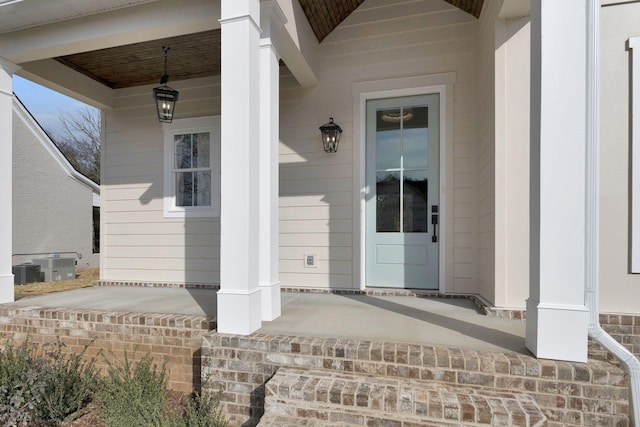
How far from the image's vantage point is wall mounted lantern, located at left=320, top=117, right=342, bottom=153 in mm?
3881

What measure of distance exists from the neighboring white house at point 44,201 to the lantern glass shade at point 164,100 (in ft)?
25.1

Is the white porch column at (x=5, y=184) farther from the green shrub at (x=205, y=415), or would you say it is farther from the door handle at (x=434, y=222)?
the door handle at (x=434, y=222)

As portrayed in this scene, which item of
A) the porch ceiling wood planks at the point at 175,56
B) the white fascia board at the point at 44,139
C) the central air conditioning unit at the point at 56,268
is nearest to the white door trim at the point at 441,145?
the porch ceiling wood planks at the point at 175,56

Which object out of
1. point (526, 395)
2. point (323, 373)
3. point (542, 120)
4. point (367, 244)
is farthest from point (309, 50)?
point (526, 395)

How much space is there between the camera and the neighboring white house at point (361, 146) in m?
1.94

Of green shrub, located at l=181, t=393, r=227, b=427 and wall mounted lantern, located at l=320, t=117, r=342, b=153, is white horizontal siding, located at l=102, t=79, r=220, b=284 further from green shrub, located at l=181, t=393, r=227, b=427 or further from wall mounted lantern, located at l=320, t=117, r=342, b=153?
green shrub, located at l=181, t=393, r=227, b=427

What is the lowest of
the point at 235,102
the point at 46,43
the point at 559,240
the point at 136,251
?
the point at 136,251

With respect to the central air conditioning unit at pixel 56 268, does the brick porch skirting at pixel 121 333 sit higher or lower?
higher

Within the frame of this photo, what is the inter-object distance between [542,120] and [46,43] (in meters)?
4.39

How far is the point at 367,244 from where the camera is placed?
3.95 meters

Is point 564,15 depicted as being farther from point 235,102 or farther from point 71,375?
point 71,375

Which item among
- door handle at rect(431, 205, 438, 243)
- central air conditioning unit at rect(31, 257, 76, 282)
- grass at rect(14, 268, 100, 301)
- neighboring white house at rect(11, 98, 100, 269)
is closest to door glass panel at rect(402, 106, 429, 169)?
door handle at rect(431, 205, 438, 243)

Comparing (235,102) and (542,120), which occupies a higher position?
(235,102)

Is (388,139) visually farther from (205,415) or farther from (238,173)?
(205,415)
